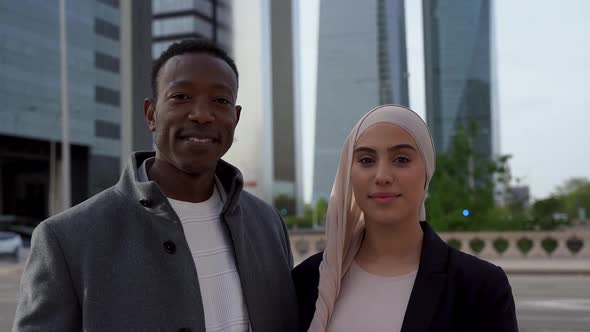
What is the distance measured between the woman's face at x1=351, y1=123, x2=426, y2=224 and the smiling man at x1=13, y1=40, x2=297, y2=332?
1.70 feet

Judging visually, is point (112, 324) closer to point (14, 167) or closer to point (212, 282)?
point (212, 282)

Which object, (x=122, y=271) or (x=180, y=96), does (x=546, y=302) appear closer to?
(x=180, y=96)

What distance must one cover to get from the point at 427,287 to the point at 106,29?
169 feet

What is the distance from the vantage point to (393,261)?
8.71 ft

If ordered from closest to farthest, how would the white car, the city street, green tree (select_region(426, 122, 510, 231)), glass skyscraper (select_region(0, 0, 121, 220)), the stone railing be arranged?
the city street, the stone railing, the white car, green tree (select_region(426, 122, 510, 231)), glass skyscraper (select_region(0, 0, 121, 220))

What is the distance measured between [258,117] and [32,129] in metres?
35.5

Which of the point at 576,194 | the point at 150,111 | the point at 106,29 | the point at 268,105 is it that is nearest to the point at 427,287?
the point at 150,111

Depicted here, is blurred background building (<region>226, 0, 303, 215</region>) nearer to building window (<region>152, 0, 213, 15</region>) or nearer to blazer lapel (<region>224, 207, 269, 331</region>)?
building window (<region>152, 0, 213, 15</region>)

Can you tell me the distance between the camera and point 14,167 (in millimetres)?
51875

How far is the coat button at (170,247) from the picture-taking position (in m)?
2.21

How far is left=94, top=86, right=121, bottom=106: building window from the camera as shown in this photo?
49.0 metres

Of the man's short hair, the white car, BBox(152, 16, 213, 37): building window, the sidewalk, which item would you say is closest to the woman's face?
the man's short hair

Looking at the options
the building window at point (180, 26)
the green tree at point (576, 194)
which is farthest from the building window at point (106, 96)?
the green tree at point (576, 194)

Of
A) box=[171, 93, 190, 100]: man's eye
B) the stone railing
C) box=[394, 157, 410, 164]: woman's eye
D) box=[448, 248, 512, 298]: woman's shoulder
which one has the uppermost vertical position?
box=[171, 93, 190, 100]: man's eye
